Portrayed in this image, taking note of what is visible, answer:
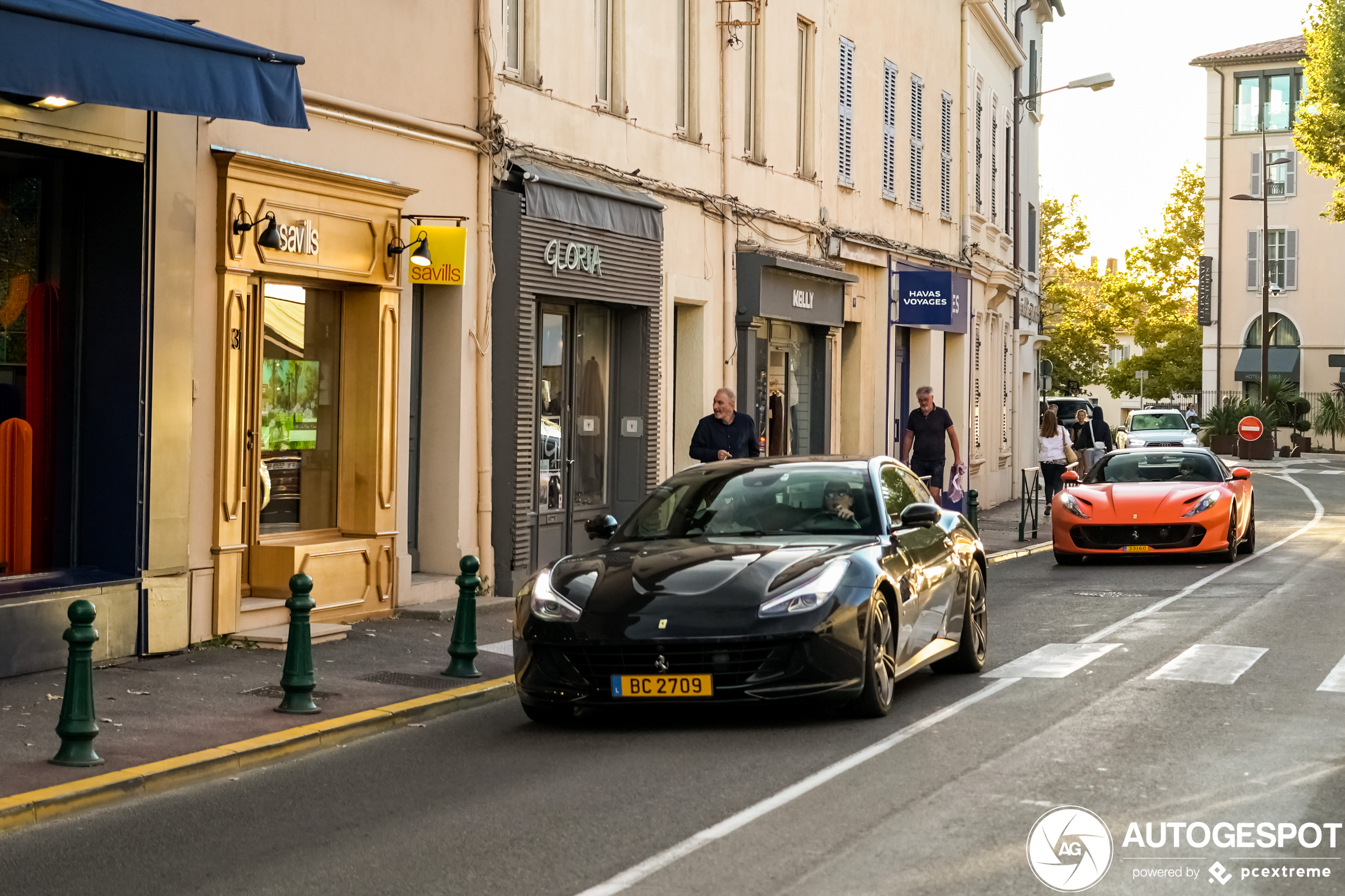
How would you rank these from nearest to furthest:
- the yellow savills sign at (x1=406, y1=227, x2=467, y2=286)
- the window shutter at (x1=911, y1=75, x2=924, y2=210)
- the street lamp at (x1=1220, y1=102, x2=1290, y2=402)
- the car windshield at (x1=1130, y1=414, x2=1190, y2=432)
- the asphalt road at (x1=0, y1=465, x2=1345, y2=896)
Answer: the asphalt road at (x1=0, y1=465, x2=1345, y2=896) < the yellow savills sign at (x1=406, y1=227, x2=467, y2=286) < the window shutter at (x1=911, y1=75, x2=924, y2=210) < the car windshield at (x1=1130, y1=414, x2=1190, y2=432) < the street lamp at (x1=1220, y1=102, x2=1290, y2=402)

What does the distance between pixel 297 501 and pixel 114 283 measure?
284 cm

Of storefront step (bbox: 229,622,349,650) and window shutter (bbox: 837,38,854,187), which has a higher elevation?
window shutter (bbox: 837,38,854,187)

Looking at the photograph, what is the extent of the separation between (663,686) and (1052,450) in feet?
65.1

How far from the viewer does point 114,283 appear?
454 inches

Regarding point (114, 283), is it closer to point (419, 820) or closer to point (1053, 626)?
point (419, 820)

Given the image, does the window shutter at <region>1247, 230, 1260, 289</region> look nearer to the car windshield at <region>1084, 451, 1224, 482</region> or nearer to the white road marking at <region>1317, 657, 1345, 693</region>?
the car windshield at <region>1084, 451, 1224, 482</region>

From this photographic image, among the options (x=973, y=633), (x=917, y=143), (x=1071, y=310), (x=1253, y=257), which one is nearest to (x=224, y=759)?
(x=973, y=633)

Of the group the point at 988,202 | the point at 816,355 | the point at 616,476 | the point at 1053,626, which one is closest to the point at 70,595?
the point at 1053,626

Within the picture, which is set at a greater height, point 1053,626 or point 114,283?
point 114,283

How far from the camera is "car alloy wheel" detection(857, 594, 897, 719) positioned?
29.8 feet

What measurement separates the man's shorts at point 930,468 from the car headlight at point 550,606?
39.3 feet

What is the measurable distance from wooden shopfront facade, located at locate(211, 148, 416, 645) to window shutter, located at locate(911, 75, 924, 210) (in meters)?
16.1

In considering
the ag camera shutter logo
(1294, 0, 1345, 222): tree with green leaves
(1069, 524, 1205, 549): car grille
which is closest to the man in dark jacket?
(1069, 524, 1205, 549): car grille

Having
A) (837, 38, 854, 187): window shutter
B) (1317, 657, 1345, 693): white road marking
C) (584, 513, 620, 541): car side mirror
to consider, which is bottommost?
(1317, 657, 1345, 693): white road marking
